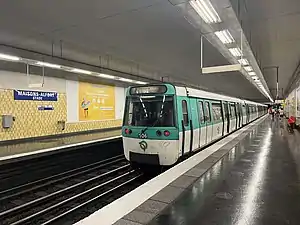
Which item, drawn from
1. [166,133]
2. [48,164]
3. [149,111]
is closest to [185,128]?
[166,133]

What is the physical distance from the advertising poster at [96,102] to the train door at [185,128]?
7.85m

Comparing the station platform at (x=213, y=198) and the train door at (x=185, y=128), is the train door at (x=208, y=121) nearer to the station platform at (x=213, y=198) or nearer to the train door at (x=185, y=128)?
the train door at (x=185, y=128)

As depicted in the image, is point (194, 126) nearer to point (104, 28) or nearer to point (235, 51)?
point (235, 51)

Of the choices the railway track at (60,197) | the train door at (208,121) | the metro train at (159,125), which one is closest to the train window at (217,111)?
the train door at (208,121)

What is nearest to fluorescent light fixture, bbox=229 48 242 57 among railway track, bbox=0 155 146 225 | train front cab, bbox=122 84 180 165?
train front cab, bbox=122 84 180 165

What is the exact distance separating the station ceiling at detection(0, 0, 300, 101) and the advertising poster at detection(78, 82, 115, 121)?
261 cm

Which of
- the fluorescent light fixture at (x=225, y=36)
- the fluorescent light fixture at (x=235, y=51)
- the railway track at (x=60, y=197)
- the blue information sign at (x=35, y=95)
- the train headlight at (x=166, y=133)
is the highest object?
the fluorescent light fixture at (x=225, y=36)

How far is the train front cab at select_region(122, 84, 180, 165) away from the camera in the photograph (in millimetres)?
5840

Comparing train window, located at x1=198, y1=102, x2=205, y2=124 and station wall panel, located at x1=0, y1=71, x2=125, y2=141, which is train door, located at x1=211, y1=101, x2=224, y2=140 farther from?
station wall panel, located at x1=0, y1=71, x2=125, y2=141

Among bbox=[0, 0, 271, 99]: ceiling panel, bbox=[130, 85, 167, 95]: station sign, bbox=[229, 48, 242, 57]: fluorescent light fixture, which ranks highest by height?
bbox=[0, 0, 271, 99]: ceiling panel

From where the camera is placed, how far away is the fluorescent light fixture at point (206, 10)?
13.2 ft

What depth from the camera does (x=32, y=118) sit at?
10336 millimetres

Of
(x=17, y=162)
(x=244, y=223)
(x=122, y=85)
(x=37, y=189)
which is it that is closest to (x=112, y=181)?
(x=37, y=189)

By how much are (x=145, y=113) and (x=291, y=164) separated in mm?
3520
